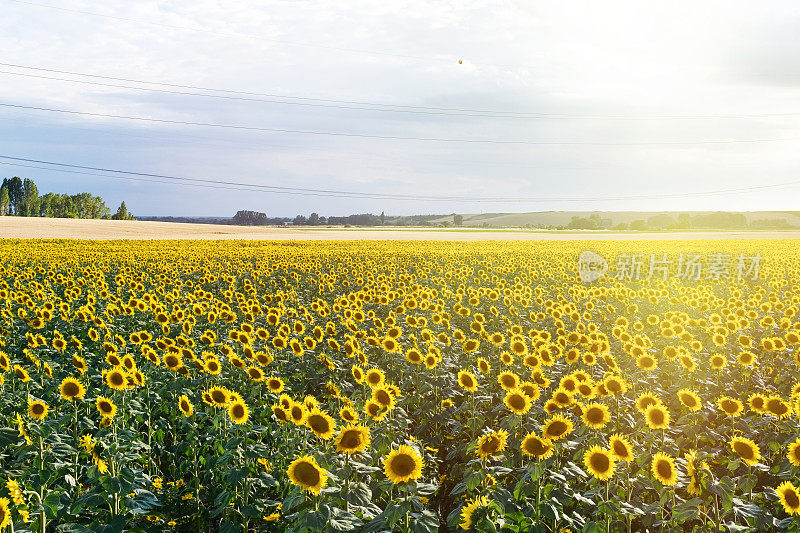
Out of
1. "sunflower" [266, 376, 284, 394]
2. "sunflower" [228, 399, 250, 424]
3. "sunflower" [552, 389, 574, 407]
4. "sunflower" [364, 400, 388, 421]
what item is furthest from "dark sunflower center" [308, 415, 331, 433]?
"sunflower" [552, 389, 574, 407]

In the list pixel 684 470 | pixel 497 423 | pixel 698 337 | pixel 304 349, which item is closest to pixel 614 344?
pixel 698 337

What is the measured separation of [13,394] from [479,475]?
19.3 feet

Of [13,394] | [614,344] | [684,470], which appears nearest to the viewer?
[684,470]

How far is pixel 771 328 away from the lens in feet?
36.8

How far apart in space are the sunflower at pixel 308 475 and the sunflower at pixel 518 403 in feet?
7.45

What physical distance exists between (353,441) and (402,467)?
511 mm

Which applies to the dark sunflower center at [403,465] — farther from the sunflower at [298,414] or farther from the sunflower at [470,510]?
the sunflower at [298,414]

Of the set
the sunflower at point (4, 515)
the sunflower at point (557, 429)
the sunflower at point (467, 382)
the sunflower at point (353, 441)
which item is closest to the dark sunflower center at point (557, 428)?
the sunflower at point (557, 429)

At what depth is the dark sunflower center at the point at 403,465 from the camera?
3.64m

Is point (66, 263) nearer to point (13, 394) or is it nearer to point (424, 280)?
point (424, 280)

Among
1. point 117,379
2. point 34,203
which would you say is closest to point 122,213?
point 34,203

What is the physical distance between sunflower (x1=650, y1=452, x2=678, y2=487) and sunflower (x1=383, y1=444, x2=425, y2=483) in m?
2.11

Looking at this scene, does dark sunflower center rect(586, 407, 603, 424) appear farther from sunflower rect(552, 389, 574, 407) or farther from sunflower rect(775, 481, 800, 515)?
sunflower rect(775, 481, 800, 515)

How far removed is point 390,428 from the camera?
518 cm
